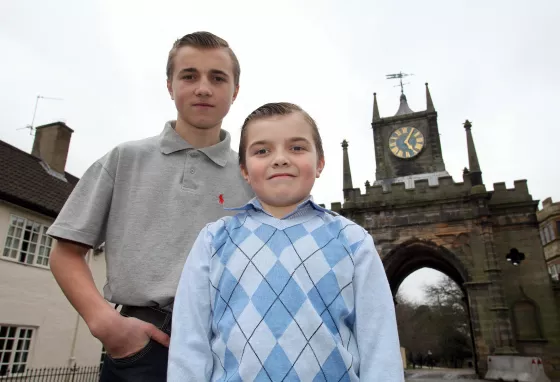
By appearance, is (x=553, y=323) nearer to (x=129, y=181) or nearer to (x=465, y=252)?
(x=465, y=252)

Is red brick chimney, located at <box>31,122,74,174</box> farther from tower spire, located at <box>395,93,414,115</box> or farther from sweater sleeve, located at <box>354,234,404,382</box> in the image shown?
tower spire, located at <box>395,93,414,115</box>

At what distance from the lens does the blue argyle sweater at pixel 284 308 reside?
55.6 inches

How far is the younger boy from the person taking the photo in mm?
1422

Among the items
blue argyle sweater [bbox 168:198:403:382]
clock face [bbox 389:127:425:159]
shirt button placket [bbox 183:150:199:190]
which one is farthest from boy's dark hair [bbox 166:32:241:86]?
clock face [bbox 389:127:425:159]

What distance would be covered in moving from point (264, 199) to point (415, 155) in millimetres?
25917

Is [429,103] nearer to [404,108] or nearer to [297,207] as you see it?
[404,108]

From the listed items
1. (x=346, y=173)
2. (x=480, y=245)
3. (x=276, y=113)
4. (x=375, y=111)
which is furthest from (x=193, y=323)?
(x=375, y=111)

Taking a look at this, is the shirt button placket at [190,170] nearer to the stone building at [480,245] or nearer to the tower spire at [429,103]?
the stone building at [480,245]

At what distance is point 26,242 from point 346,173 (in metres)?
15.3

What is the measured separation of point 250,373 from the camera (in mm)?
1376

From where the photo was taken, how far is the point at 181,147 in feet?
7.22

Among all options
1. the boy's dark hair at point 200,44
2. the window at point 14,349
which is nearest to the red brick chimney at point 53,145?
the window at point 14,349

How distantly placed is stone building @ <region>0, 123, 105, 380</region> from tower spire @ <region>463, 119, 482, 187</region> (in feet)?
56.8

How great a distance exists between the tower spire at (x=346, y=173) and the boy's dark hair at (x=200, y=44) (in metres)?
19.4
